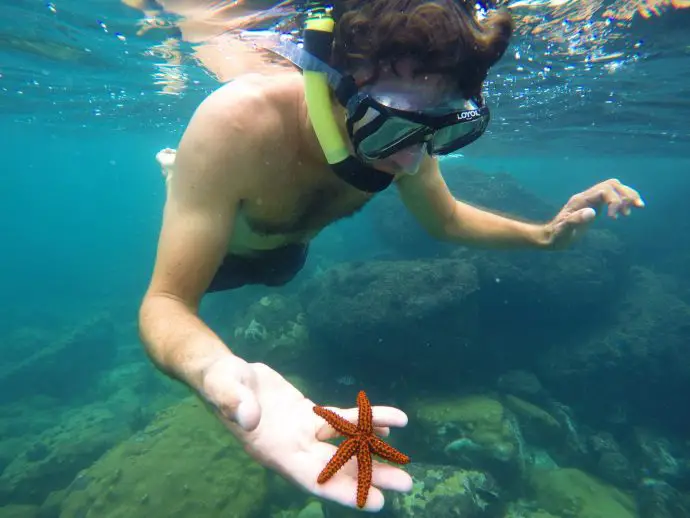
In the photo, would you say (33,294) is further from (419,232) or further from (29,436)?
(419,232)

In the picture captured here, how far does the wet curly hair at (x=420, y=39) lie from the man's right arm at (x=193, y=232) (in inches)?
31.5

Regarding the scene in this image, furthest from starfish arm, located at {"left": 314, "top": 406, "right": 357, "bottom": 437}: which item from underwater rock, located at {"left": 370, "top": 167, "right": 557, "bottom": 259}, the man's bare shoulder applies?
underwater rock, located at {"left": 370, "top": 167, "right": 557, "bottom": 259}

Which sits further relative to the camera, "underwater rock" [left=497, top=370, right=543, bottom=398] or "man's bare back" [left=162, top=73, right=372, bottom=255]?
"underwater rock" [left=497, top=370, right=543, bottom=398]

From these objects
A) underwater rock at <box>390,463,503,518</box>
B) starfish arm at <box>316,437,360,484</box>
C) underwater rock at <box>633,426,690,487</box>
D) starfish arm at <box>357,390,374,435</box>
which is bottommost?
underwater rock at <box>633,426,690,487</box>

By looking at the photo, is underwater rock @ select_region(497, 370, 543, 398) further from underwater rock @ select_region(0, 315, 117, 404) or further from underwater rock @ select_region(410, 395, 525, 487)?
underwater rock @ select_region(0, 315, 117, 404)

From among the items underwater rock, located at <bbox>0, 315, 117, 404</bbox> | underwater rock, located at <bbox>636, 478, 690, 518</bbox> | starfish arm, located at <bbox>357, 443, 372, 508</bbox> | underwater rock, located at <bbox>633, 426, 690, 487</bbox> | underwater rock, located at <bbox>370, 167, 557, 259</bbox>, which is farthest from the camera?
underwater rock, located at <bbox>370, 167, 557, 259</bbox>

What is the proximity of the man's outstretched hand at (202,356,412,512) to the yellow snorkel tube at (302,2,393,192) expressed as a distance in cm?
123

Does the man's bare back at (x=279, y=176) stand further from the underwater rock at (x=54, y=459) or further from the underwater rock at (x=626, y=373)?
the underwater rock at (x=626, y=373)

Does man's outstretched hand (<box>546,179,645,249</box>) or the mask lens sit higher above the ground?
the mask lens

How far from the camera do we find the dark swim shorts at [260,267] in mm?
4039

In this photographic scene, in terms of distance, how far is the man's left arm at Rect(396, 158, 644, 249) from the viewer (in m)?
3.64

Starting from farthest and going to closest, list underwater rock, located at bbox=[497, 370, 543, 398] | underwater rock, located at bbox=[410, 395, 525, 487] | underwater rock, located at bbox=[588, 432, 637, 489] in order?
underwater rock, located at bbox=[497, 370, 543, 398] → underwater rock, located at bbox=[588, 432, 637, 489] → underwater rock, located at bbox=[410, 395, 525, 487]

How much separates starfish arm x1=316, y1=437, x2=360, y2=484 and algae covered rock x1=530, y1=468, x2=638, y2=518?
9.54 m

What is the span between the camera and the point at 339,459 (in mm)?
1758
